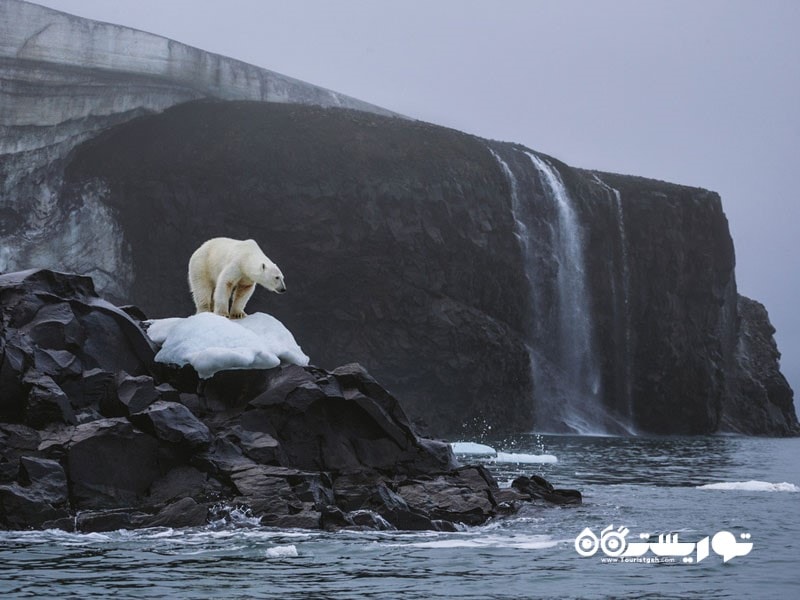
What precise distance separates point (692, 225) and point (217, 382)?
160ft

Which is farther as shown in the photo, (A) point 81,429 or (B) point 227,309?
(B) point 227,309

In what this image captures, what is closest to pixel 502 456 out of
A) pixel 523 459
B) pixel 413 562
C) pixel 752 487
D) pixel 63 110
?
pixel 523 459

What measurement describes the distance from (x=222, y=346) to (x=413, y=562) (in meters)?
6.64

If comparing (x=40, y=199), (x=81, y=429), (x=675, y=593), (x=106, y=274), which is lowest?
(x=675, y=593)

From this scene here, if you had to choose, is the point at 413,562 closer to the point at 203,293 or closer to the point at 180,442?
the point at 180,442

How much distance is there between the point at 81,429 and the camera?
52.6 ft

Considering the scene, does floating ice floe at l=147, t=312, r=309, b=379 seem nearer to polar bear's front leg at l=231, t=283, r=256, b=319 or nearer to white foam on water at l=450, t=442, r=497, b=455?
polar bear's front leg at l=231, t=283, r=256, b=319

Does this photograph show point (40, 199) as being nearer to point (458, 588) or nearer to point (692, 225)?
point (692, 225)

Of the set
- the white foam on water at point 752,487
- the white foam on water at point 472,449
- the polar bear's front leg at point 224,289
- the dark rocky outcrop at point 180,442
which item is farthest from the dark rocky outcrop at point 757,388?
the polar bear's front leg at point 224,289

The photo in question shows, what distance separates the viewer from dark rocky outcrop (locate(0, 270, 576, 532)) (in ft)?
50.5

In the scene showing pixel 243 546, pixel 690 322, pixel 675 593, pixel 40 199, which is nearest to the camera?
pixel 675 593

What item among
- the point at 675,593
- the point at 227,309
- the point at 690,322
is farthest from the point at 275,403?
the point at 690,322
